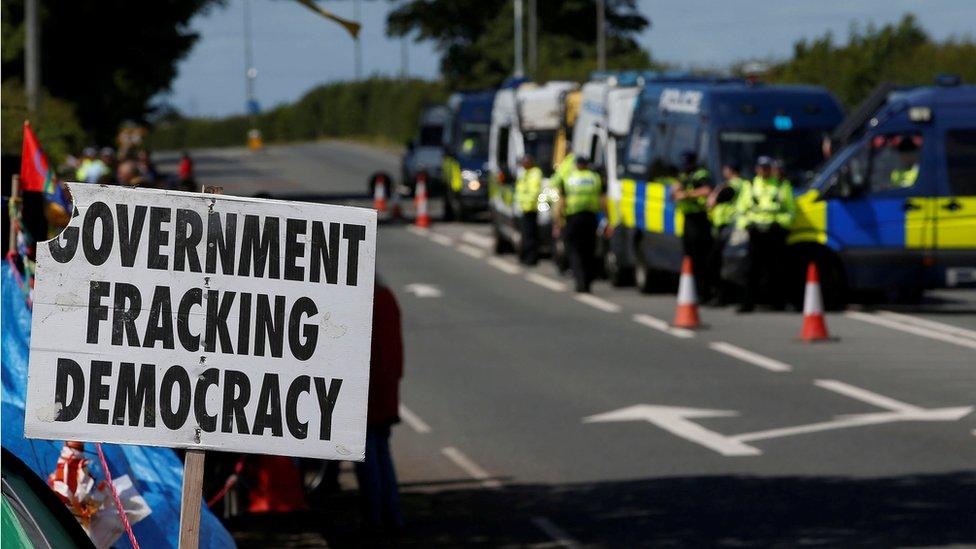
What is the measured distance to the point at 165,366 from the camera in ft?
15.6

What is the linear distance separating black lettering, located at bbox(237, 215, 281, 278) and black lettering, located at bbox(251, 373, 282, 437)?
27cm

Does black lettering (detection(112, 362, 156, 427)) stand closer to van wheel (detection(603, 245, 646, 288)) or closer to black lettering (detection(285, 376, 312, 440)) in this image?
black lettering (detection(285, 376, 312, 440))

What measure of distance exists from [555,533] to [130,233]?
524 cm

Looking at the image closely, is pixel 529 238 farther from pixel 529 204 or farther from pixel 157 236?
pixel 157 236

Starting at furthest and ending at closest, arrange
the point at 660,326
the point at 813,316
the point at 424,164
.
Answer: the point at 424,164 < the point at 660,326 < the point at 813,316

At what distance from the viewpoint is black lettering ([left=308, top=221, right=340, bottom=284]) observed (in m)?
4.84

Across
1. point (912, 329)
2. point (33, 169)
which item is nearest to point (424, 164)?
point (912, 329)

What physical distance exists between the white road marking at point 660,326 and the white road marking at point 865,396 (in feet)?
12.3

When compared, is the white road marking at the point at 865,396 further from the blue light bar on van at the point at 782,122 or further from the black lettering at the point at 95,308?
the black lettering at the point at 95,308

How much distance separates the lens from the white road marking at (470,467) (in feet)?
36.3

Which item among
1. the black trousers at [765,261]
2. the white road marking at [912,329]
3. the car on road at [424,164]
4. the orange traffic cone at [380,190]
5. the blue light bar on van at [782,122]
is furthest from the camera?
the car on road at [424,164]

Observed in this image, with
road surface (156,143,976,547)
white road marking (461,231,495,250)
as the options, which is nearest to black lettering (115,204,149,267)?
road surface (156,143,976,547)

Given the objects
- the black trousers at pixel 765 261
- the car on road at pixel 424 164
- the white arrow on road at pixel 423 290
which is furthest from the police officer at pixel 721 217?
the car on road at pixel 424 164

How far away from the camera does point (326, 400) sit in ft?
15.9
